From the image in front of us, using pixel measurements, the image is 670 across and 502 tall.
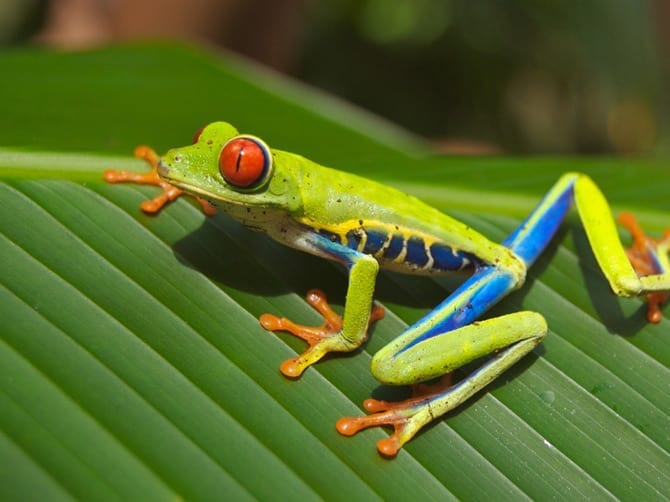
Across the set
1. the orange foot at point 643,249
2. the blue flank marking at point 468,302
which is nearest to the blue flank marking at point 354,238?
the blue flank marking at point 468,302

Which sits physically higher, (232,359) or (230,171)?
(230,171)

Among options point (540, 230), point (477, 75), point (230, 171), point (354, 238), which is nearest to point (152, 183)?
point (230, 171)

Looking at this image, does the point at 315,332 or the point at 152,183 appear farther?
the point at 152,183

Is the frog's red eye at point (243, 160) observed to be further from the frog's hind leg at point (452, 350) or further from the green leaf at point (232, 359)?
the frog's hind leg at point (452, 350)

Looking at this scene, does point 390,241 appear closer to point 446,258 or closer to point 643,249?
point 446,258

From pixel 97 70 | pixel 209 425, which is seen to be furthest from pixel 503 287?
pixel 97 70

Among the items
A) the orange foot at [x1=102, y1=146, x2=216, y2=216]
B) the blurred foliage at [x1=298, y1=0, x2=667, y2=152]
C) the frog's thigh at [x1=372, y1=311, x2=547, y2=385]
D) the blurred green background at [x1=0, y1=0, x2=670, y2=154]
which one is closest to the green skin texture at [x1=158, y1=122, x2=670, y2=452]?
the frog's thigh at [x1=372, y1=311, x2=547, y2=385]

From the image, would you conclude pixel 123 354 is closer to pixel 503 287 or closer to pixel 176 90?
pixel 503 287
